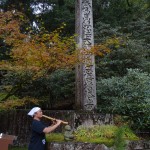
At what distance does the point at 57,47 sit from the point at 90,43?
216 centimetres

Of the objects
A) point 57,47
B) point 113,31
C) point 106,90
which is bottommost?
point 106,90

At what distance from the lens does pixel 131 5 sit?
17062mm

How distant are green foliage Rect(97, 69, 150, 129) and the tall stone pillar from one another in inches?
24.3

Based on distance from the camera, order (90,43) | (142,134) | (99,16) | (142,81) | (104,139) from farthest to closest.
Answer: (99,16), (90,43), (142,81), (142,134), (104,139)

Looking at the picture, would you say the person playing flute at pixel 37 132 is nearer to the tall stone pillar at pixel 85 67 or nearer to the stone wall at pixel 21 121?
the tall stone pillar at pixel 85 67

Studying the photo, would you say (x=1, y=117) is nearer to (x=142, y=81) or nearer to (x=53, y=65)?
(x=53, y=65)

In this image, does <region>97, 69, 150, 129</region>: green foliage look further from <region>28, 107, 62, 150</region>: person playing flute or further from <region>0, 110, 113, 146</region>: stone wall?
<region>28, 107, 62, 150</region>: person playing flute

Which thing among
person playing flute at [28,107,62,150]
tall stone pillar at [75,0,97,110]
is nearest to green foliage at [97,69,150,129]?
tall stone pillar at [75,0,97,110]

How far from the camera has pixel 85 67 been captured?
37.3 feet

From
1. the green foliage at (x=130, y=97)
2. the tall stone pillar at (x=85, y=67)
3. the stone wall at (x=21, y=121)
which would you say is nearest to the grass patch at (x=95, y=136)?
the green foliage at (x=130, y=97)

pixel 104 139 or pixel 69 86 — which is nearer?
pixel 104 139

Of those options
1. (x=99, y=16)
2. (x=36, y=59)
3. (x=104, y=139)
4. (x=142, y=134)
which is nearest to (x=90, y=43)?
(x=36, y=59)

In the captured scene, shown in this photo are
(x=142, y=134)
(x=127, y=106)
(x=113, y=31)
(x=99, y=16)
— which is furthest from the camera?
(x=99, y=16)

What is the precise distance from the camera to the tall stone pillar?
11312mm
